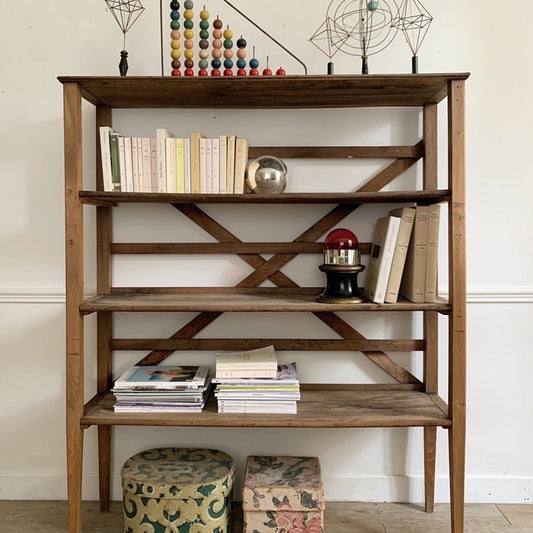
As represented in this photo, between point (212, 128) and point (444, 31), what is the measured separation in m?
0.96

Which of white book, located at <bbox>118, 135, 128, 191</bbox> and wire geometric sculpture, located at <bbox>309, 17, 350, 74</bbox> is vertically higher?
wire geometric sculpture, located at <bbox>309, 17, 350, 74</bbox>

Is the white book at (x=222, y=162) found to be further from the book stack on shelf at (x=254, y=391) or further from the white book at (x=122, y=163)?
the book stack on shelf at (x=254, y=391)

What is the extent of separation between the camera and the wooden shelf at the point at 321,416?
1.87 metres

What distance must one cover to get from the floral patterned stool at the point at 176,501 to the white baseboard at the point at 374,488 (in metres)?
0.34

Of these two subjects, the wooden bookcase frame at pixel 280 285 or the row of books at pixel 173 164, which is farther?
the row of books at pixel 173 164

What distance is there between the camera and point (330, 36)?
2.18 metres

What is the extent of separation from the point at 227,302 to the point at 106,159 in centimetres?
64

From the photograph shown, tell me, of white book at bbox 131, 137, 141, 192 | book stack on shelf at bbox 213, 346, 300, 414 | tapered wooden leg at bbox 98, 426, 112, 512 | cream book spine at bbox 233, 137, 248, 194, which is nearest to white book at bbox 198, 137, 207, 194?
cream book spine at bbox 233, 137, 248, 194

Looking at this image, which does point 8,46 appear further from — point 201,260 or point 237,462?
point 237,462

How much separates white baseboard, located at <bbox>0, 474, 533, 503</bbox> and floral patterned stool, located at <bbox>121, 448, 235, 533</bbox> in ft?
1.10

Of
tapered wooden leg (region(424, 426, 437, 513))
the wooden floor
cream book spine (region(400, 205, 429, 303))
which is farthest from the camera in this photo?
tapered wooden leg (region(424, 426, 437, 513))

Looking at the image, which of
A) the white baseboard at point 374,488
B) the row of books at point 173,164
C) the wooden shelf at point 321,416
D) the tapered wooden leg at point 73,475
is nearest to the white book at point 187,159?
the row of books at point 173,164

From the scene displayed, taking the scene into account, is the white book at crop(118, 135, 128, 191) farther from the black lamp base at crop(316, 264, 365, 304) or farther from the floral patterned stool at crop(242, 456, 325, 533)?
the floral patterned stool at crop(242, 456, 325, 533)

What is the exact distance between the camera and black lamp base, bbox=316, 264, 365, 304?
1.96 metres
